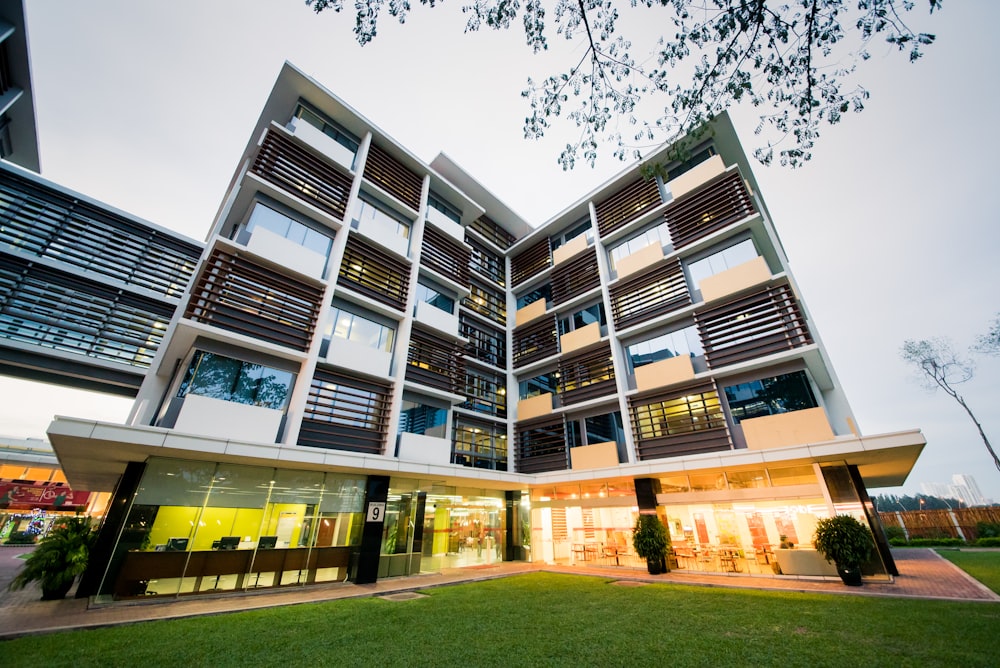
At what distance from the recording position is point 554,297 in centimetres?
2122

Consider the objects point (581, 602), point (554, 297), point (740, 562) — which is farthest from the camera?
point (554, 297)

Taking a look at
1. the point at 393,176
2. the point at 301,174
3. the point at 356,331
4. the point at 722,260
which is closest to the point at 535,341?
the point at 722,260

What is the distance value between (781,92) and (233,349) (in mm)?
14545

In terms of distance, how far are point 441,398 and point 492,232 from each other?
12288 mm

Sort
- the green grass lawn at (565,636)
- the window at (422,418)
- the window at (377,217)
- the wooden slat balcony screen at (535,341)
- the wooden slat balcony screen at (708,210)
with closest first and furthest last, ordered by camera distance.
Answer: the green grass lawn at (565,636) < the wooden slat balcony screen at (708,210) < the window at (422,418) < the window at (377,217) < the wooden slat balcony screen at (535,341)

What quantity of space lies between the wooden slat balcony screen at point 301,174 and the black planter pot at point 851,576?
64.2 ft

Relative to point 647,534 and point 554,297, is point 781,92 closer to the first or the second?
point 647,534

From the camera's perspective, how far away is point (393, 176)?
60.6ft

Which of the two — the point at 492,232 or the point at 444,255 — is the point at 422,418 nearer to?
the point at 444,255

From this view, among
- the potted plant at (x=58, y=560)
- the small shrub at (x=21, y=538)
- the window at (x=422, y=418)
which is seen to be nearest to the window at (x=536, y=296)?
the window at (x=422, y=418)

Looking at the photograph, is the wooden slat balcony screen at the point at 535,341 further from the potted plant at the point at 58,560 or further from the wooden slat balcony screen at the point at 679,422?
the potted plant at the point at 58,560

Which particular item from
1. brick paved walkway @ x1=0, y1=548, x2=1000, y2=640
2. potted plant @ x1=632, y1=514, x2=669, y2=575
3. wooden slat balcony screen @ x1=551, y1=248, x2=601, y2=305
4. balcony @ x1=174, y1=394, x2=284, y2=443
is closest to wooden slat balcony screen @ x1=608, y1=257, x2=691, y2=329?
wooden slat balcony screen @ x1=551, y1=248, x2=601, y2=305

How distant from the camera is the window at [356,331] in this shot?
14.2 m

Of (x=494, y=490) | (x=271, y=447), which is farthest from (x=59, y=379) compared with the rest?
(x=494, y=490)
